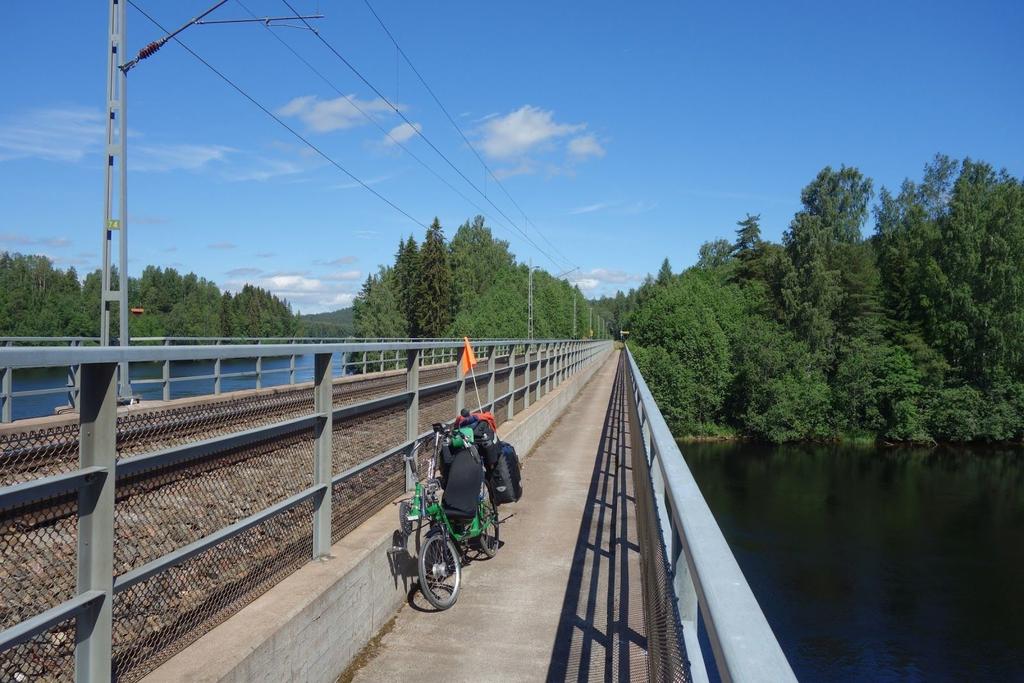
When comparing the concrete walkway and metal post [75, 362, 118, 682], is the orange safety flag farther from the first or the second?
metal post [75, 362, 118, 682]

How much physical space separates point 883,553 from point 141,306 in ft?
138

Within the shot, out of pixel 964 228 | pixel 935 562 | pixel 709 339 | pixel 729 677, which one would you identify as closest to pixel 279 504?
pixel 729 677

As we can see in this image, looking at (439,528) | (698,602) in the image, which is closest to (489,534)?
(439,528)

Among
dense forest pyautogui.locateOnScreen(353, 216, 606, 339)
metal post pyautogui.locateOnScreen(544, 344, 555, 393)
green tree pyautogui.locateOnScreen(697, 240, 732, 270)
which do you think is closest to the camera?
metal post pyautogui.locateOnScreen(544, 344, 555, 393)

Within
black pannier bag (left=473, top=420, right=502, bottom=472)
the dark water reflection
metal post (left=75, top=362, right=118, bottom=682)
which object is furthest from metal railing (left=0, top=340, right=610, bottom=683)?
the dark water reflection

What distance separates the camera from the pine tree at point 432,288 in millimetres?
91500

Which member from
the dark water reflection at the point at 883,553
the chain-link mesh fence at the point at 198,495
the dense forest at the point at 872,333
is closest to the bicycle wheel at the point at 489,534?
the chain-link mesh fence at the point at 198,495

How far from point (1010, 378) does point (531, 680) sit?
77060mm

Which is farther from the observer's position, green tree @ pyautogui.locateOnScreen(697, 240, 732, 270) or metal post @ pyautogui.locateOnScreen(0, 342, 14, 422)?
green tree @ pyautogui.locateOnScreen(697, 240, 732, 270)

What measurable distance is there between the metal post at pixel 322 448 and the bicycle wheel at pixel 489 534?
205 centimetres

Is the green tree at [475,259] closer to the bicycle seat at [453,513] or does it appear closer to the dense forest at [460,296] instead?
the dense forest at [460,296]

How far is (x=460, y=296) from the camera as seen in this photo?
10456 cm

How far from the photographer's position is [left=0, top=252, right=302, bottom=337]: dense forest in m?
34.8

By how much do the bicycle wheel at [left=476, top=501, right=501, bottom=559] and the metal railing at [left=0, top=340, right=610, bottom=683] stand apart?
68.1 inches
